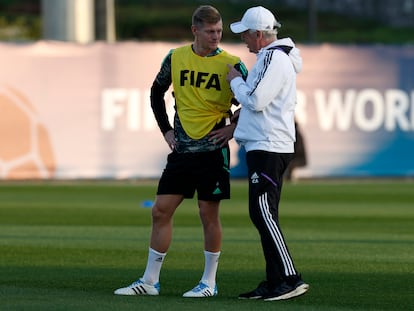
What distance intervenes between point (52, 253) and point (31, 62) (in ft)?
46.8

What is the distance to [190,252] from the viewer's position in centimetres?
1370

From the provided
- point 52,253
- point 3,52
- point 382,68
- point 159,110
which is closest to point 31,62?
point 3,52

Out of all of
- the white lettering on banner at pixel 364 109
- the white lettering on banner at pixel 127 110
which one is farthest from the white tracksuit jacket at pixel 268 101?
the white lettering on banner at pixel 364 109

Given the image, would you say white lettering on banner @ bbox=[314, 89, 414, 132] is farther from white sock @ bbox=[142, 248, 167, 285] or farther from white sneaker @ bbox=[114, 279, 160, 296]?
white sneaker @ bbox=[114, 279, 160, 296]

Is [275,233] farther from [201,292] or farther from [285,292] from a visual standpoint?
[201,292]

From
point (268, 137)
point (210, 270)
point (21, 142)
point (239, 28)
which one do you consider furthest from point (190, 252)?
point (21, 142)

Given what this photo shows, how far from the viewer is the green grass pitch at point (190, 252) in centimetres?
999

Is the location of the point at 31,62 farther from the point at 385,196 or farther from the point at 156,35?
the point at 156,35

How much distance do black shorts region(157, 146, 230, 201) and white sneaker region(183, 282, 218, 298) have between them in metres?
0.66

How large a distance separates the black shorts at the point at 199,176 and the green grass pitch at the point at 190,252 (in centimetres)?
79

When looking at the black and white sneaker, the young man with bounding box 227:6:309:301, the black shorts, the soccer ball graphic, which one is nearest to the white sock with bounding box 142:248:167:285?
the black shorts

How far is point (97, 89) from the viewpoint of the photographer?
2755 cm

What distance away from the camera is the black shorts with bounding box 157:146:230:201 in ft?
33.9

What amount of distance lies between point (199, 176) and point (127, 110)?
17273 millimetres
